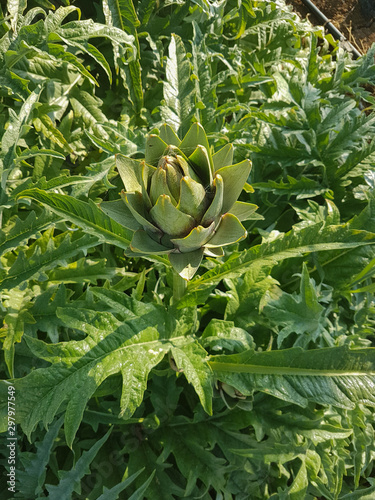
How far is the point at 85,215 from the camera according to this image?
93 centimetres

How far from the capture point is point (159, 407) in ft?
3.71

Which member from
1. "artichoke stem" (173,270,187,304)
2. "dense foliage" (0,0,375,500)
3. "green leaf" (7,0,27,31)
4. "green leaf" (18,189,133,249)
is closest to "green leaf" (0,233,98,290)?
"dense foliage" (0,0,375,500)

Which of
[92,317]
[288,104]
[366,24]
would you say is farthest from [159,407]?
[366,24]

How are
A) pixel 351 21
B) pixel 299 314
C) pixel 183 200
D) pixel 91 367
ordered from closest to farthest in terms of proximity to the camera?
pixel 183 200, pixel 91 367, pixel 299 314, pixel 351 21

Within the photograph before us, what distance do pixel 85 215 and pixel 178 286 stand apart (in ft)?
0.84

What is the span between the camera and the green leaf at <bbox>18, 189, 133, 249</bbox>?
91 centimetres

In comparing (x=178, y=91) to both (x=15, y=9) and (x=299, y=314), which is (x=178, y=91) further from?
(x=299, y=314)

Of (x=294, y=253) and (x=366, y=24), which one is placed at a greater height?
(x=366, y=24)

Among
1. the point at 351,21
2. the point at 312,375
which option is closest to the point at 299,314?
the point at 312,375

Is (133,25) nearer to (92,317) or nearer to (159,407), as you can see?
(92,317)

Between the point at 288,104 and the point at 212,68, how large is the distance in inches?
11.8

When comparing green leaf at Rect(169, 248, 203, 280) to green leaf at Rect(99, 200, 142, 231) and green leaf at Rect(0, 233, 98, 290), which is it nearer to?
green leaf at Rect(99, 200, 142, 231)

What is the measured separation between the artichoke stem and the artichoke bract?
0.20 meters

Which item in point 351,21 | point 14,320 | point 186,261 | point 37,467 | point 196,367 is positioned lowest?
point 37,467
